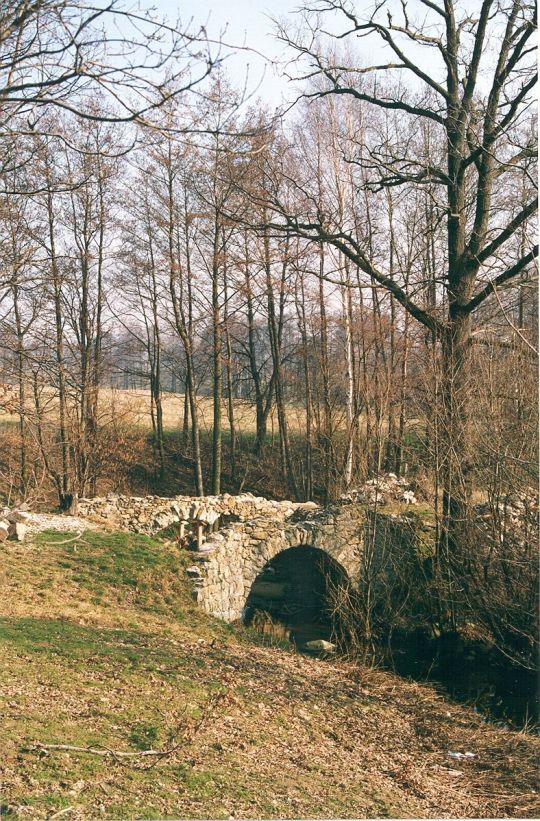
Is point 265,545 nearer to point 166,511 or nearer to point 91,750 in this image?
point 166,511

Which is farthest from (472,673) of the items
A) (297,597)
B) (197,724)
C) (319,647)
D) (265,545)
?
(197,724)

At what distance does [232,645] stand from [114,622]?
1578 millimetres

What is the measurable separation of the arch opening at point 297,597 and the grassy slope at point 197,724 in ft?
6.59

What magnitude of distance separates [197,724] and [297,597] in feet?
32.3

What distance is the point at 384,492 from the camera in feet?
38.4

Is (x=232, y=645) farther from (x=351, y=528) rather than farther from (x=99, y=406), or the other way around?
(x=99, y=406)

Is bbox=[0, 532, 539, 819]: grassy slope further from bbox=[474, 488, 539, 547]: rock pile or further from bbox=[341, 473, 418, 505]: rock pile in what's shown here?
bbox=[341, 473, 418, 505]: rock pile

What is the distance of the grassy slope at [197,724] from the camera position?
4.95m

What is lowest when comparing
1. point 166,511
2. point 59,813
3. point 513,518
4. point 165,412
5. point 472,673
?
point 472,673

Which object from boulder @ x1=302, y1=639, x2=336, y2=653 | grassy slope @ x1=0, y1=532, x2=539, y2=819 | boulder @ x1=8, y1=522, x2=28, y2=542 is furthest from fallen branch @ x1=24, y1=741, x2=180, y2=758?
boulder @ x1=8, y1=522, x2=28, y2=542

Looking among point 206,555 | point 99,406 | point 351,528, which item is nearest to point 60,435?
point 99,406

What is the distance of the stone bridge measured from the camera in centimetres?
1273

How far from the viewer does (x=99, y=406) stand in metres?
18.1

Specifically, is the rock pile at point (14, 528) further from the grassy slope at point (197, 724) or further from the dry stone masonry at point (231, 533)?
the dry stone masonry at point (231, 533)
